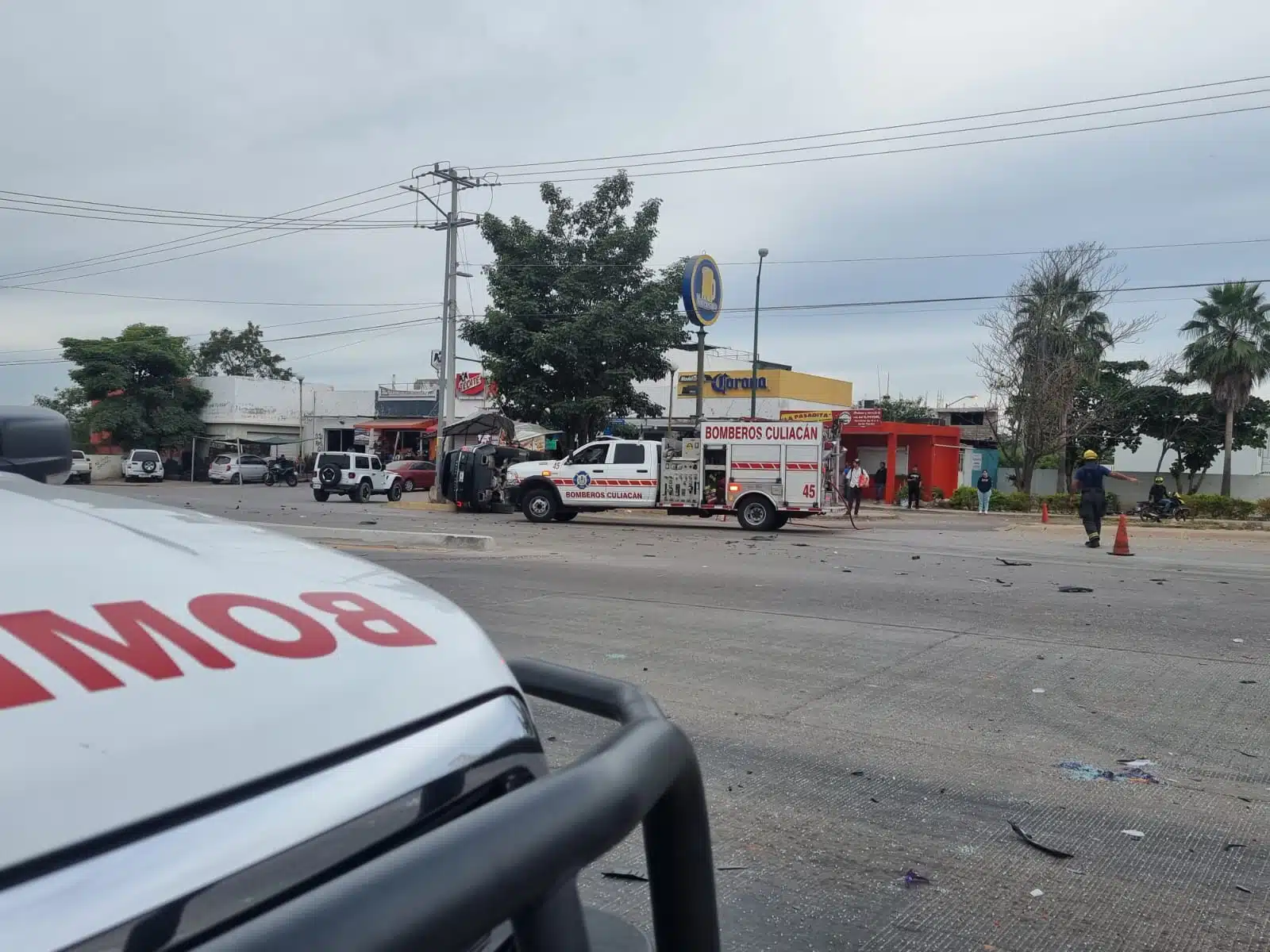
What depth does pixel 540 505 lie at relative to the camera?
24.1 m

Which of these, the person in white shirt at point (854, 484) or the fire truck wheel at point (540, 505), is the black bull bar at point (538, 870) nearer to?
the fire truck wheel at point (540, 505)

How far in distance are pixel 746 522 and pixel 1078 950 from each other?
1938cm

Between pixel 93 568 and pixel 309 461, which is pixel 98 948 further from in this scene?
pixel 309 461

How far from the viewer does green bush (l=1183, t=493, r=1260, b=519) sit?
31.2 meters

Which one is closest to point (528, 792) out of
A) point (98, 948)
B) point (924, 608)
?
point (98, 948)

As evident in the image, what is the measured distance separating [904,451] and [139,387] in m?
35.9

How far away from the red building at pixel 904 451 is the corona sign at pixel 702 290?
994 centimetres

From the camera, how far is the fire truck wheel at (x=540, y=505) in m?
24.0

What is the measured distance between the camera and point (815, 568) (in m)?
14.1

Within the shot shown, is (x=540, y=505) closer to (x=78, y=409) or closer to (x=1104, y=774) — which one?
(x=1104, y=774)

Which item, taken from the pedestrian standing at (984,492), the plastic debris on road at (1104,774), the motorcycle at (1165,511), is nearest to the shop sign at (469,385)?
the pedestrian standing at (984,492)

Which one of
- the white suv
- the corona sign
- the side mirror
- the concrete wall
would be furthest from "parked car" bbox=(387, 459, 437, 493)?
the side mirror

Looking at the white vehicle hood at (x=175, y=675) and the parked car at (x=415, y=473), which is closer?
the white vehicle hood at (x=175, y=675)

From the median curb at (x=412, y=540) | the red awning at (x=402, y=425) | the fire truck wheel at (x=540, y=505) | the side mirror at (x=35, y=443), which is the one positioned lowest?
the median curb at (x=412, y=540)
